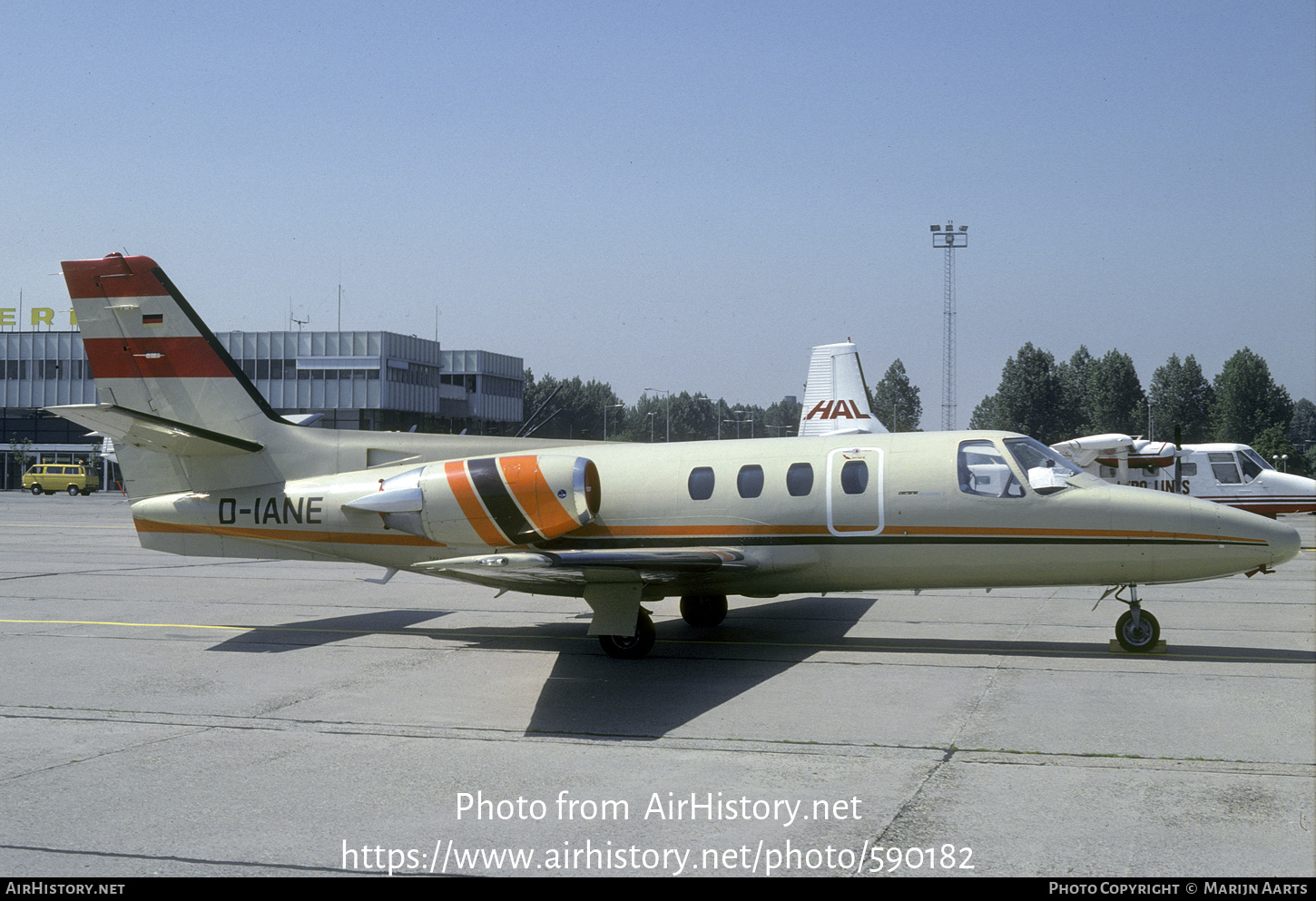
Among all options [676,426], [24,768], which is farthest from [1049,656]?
[676,426]

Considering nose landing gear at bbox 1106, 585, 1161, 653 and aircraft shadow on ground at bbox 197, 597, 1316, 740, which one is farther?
nose landing gear at bbox 1106, 585, 1161, 653

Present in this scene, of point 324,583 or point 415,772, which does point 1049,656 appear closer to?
point 415,772

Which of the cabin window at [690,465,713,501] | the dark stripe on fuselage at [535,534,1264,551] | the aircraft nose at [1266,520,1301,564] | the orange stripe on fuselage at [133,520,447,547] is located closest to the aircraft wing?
the dark stripe on fuselage at [535,534,1264,551]

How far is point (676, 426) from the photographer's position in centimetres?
19688

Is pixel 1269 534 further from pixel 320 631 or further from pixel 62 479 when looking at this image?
pixel 62 479

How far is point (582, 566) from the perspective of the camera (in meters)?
11.2

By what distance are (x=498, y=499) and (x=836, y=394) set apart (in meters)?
21.1

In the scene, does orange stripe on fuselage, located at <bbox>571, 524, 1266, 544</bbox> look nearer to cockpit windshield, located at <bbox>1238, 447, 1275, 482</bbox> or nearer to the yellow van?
cockpit windshield, located at <bbox>1238, 447, 1275, 482</bbox>

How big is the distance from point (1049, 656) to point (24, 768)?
35.0ft

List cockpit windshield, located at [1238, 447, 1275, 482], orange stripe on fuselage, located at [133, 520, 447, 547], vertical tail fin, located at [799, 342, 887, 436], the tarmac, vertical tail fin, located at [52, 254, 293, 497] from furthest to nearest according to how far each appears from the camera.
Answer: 1. vertical tail fin, located at [799, 342, 887, 436]
2. cockpit windshield, located at [1238, 447, 1275, 482]
3. vertical tail fin, located at [52, 254, 293, 497]
4. orange stripe on fuselage, located at [133, 520, 447, 547]
5. the tarmac

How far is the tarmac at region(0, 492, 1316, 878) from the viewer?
20.7 feet

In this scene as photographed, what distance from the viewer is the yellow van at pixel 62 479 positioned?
2847 inches

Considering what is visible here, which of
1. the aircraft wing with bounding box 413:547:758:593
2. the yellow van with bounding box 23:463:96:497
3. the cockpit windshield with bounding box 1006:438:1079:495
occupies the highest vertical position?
the cockpit windshield with bounding box 1006:438:1079:495

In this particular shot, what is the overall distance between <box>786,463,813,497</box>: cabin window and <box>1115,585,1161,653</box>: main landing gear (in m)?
4.09
